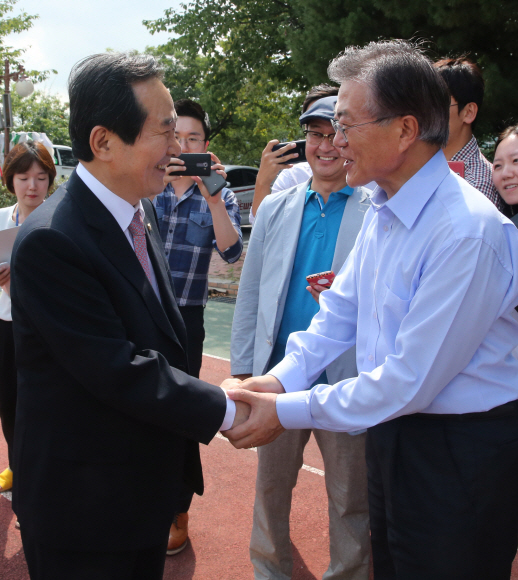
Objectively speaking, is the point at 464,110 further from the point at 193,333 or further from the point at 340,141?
the point at 193,333

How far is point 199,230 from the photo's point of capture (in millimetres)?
3303

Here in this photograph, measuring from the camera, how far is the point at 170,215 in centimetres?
332

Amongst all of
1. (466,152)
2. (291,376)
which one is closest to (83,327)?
(291,376)

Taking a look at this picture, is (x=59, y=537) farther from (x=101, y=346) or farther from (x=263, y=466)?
(x=263, y=466)

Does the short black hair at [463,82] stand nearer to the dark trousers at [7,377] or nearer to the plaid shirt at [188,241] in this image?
the plaid shirt at [188,241]

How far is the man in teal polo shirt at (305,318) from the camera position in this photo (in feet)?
8.34

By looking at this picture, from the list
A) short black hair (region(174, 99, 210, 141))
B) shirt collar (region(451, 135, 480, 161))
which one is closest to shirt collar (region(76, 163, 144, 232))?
shirt collar (region(451, 135, 480, 161))

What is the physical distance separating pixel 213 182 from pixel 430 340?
1.92 meters

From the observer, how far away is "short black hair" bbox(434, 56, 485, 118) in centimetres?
271

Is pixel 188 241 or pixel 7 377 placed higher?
pixel 188 241

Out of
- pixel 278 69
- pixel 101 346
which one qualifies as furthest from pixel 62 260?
pixel 278 69

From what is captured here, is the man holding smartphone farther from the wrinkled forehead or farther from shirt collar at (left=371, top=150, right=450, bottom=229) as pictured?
shirt collar at (left=371, top=150, right=450, bottom=229)

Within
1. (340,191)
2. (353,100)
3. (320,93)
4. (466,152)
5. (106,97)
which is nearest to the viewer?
(106,97)

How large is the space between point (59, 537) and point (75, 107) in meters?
1.28
